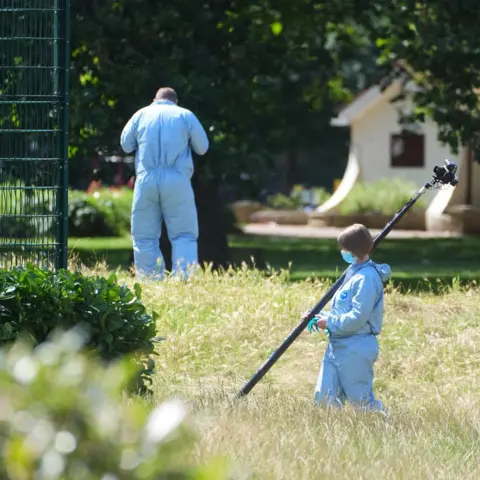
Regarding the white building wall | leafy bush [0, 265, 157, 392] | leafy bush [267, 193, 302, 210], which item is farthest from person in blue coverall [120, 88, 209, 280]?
leafy bush [267, 193, 302, 210]

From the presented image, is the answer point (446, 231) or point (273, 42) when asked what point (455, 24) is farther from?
point (446, 231)

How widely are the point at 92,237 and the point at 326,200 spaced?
39.2 feet

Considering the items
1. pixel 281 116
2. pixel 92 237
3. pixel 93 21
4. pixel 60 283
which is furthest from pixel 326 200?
pixel 60 283

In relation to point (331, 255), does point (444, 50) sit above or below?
above

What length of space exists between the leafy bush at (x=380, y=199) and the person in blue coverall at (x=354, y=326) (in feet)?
82.1

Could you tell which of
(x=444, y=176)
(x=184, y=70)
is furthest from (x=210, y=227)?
(x=444, y=176)

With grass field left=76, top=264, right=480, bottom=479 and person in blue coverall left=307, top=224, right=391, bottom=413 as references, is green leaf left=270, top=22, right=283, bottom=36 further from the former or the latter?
person in blue coverall left=307, top=224, right=391, bottom=413

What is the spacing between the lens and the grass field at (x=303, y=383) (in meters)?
5.05

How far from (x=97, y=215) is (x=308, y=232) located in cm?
630

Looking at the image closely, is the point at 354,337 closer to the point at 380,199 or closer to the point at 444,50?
the point at 444,50

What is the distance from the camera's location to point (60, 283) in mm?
7273

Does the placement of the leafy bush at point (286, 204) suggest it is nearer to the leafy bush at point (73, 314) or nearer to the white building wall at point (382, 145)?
the white building wall at point (382, 145)

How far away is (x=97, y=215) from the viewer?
27375 mm

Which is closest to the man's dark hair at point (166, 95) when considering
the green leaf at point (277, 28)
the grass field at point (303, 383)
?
the grass field at point (303, 383)
